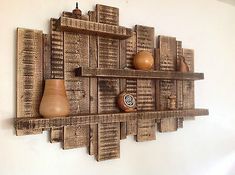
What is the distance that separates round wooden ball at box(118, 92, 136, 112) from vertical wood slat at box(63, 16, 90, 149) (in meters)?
0.23

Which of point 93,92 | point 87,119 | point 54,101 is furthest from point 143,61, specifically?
point 54,101

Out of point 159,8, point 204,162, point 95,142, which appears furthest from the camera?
point 204,162

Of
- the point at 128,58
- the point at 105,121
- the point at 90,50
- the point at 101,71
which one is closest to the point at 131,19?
the point at 128,58

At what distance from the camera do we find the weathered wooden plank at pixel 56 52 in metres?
1.56

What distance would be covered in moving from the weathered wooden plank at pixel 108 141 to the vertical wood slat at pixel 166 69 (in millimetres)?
416

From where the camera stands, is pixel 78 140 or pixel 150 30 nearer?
pixel 78 140

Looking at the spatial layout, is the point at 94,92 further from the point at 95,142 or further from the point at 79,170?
the point at 79,170

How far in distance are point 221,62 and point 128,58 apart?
1.10 m

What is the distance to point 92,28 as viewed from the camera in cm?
154

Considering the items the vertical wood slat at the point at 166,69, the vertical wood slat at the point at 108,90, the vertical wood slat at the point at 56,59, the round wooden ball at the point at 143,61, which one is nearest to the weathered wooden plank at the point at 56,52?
the vertical wood slat at the point at 56,59

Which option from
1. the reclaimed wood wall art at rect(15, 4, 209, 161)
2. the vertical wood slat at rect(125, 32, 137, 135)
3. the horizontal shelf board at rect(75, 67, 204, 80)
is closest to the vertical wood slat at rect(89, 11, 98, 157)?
the reclaimed wood wall art at rect(15, 4, 209, 161)

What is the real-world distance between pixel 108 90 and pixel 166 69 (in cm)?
56

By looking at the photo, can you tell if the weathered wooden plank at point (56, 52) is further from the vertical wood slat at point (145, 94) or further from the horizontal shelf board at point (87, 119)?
the vertical wood slat at point (145, 94)

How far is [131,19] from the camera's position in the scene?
1890mm
